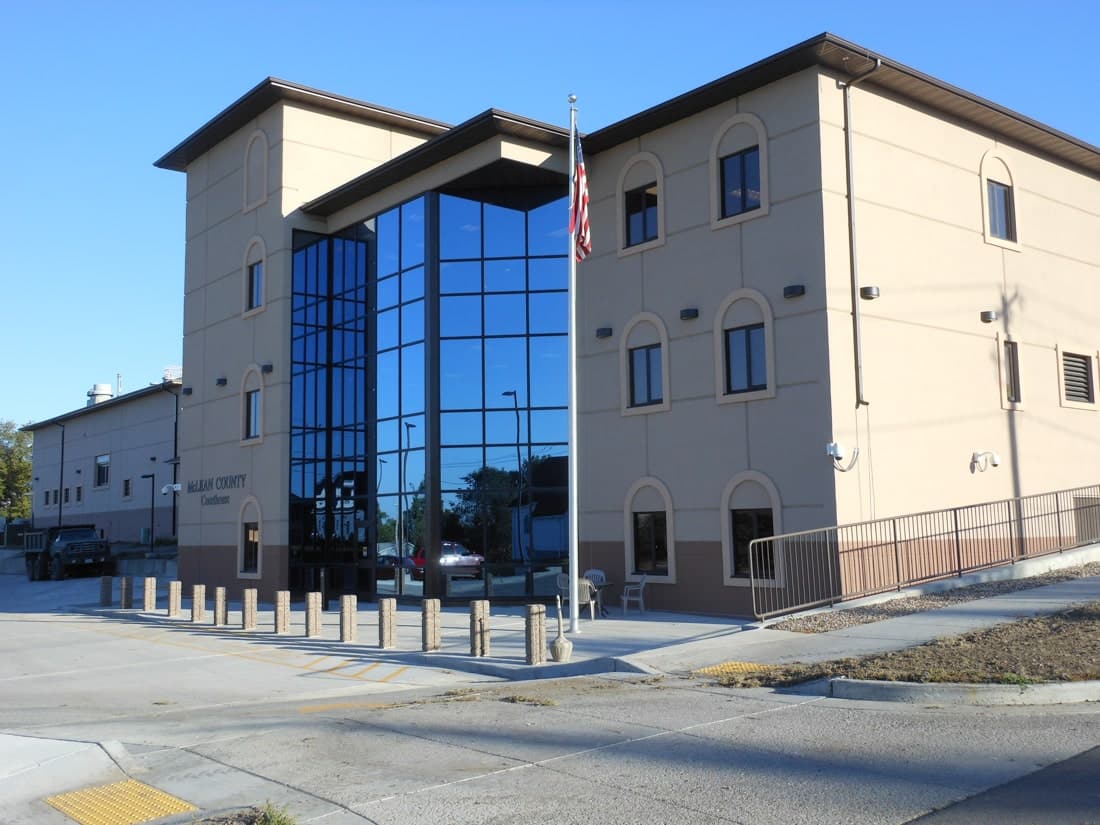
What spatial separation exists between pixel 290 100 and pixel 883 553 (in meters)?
20.5

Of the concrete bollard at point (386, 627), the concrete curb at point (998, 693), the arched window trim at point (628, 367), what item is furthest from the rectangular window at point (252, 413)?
the concrete curb at point (998, 693)

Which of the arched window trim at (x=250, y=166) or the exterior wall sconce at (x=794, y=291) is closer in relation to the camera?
the exterior wall sconce at (x=794, y=291)

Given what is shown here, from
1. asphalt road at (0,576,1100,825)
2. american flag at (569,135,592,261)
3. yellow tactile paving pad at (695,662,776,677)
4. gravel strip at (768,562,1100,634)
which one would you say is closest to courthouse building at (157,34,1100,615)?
gravel strip at (768,562,1100,634)

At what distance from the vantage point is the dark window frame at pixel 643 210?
22156 mm

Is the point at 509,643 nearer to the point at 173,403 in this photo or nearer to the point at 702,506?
the point at 702,506

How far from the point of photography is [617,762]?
26.2ft

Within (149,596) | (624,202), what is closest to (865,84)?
(624,202)

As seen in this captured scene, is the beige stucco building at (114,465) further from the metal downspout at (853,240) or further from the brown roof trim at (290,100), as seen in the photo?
the metal downspout at (853,240)

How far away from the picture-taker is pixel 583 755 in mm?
8250

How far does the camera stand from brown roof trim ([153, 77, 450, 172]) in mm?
28481

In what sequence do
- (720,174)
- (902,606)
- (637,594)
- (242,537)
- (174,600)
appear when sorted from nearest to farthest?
(902,606) → (720,174) → (637,594) → (174,600) → (242,537)

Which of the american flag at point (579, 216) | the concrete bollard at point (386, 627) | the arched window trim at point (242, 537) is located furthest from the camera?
the arched window trim at point (242, 537)

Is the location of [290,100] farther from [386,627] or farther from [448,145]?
[386,627]

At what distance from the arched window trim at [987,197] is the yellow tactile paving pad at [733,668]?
13260 millimetres
